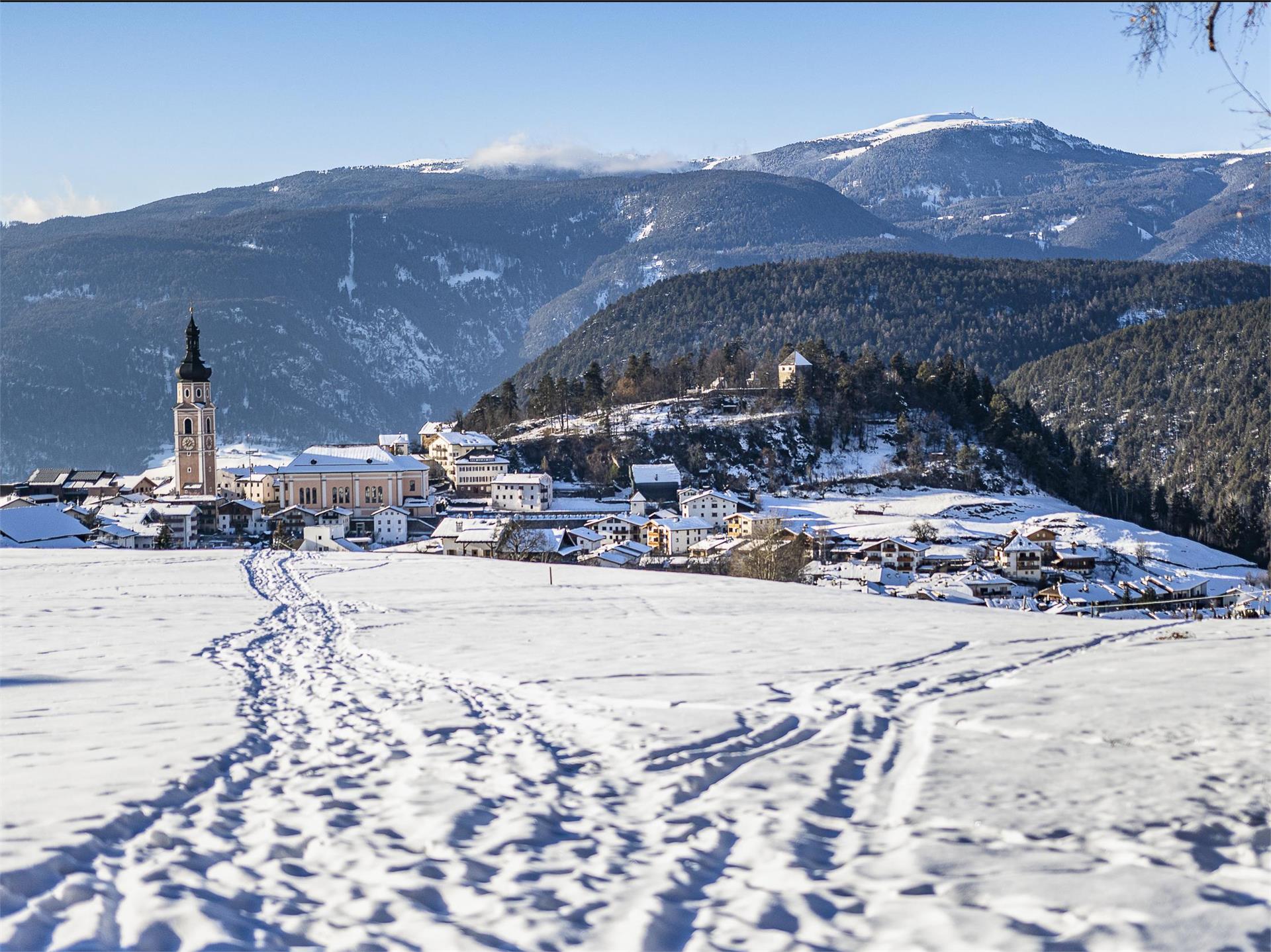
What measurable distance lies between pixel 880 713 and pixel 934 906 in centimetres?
439

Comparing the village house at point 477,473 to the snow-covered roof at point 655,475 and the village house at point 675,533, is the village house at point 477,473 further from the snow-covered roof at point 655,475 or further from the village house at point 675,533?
the village house at point 675,533

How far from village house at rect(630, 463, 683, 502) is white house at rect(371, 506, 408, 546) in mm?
20002

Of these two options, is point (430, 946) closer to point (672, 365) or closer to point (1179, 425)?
point (672, 365)

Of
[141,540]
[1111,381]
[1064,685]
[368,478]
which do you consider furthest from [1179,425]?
[1064,685]

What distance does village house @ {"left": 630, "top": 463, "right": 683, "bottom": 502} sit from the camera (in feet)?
316

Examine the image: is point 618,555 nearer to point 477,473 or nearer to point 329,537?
point 329,537

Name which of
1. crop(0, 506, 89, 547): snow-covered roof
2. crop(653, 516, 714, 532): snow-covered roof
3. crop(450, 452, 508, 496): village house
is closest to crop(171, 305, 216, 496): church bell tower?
crop(450, 452, 508, 496): village house

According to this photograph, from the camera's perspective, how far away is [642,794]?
319 inches

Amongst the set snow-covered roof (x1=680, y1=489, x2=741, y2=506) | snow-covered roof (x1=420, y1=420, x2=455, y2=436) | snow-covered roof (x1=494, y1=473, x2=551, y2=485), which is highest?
snow-covered roof (x1=420, y1=420, x2=455, y2=436)

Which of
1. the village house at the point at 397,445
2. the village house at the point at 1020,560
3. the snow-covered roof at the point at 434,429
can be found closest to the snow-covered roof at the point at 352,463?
the snow-covered roof at the point at 434,429

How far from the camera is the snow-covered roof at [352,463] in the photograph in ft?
321

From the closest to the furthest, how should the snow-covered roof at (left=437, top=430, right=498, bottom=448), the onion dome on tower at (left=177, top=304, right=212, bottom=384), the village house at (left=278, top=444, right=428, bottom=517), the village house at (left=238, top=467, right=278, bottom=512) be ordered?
the village house at (left=278, top=444, right=428, bottom=517)
the village house at (left=238, top=467, right=278, bottom=512)
the onion dome on tower at (left=177, top=304, right=212, bottom=384)
the snow-covered roof at (left=437, top=430, right=498, bottom=448)

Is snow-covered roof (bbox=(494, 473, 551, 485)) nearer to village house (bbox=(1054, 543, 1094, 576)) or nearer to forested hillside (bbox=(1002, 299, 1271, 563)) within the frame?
village house (bbox=(1054, 543, 1094, 576))

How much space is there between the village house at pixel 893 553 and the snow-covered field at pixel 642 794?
179 feet
